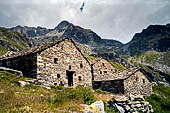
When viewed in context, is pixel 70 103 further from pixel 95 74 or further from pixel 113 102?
pixel 95 74

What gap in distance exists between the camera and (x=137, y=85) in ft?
117

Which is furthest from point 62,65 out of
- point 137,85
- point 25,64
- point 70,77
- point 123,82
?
point 137,85

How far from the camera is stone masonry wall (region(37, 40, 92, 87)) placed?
86.6 feet

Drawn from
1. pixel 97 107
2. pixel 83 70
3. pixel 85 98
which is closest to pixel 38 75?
pixel 83 70

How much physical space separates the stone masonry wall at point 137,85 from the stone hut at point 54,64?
7.42m

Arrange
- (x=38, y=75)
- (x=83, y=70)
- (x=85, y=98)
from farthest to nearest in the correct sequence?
(x=83, y=70)
(x=38, y=75)
(x=85, y=98)

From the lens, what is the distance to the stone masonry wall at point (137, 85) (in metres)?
33.3

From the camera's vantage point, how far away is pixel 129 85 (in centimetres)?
→ 3366

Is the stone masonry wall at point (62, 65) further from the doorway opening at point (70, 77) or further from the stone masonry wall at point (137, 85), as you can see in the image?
the stone masonry wall at point (137, 85)

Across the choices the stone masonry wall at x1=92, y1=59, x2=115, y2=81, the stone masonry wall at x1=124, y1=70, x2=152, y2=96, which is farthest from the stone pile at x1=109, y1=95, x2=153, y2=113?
the stone masonry wall at x1=92, y1=59, x2=115, y2=81

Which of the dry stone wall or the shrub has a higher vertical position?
the dry stone wall

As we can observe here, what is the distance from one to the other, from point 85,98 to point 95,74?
26373 millimetres

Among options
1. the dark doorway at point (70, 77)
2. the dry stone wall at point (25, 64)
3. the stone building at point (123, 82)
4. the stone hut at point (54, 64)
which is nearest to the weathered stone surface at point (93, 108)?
the stone hut at point (54, 64)

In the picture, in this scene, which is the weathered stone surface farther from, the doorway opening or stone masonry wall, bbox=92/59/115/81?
stone masonry wall, bbox=92/59/115/81
